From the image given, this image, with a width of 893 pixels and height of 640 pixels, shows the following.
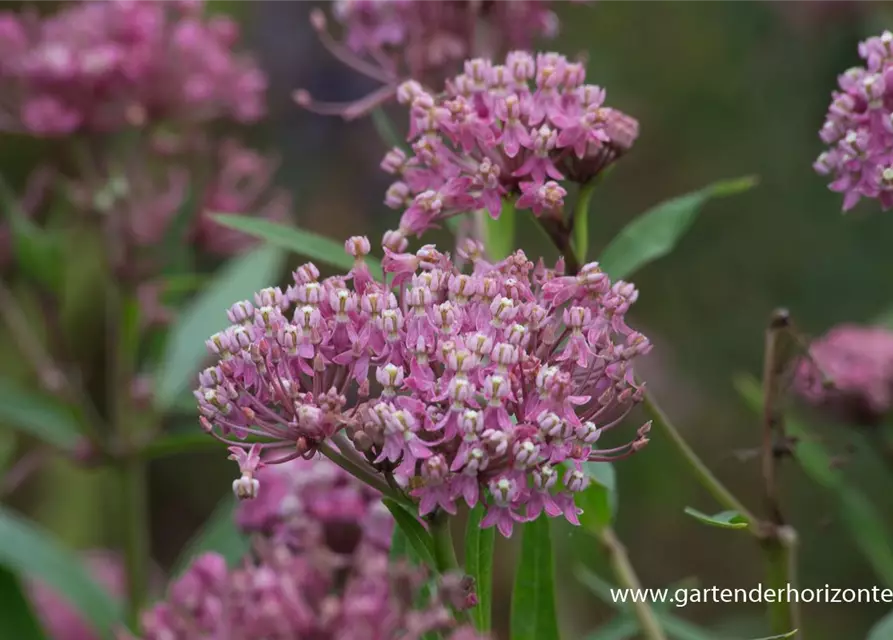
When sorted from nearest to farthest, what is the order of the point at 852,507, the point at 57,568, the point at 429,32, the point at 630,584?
1. the point at 630,584
2. the point at 429,32
3. the point at 852,507
4. the point at 57,568

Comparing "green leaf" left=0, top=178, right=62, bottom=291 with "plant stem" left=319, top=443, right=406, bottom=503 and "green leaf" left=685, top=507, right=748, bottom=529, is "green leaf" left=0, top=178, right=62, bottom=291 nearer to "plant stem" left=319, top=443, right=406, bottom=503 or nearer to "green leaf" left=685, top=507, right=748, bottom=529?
"plant stem" left=319, top=443, right=406, bottom=503

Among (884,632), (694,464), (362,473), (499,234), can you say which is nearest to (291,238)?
(499,234)

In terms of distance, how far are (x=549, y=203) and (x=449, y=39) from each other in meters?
0.39

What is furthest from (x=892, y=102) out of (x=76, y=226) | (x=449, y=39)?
(x=76, y=226)

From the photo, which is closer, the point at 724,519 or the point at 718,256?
the point at 724,519

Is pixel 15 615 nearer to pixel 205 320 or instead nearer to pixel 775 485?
pixel 205 320

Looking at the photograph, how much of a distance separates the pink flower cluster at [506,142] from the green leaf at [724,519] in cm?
28

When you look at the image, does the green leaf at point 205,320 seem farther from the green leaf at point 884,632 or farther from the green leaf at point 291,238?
the green leaf at point 884,632

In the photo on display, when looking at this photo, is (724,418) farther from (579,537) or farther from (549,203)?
(549,203)

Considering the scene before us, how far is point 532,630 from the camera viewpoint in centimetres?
98

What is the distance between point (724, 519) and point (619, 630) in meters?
0.34

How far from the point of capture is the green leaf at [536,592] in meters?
0.98

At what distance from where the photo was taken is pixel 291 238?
1093mm

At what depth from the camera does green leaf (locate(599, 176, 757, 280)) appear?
1.09m
